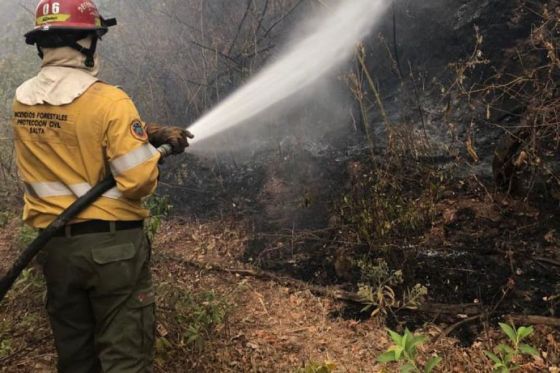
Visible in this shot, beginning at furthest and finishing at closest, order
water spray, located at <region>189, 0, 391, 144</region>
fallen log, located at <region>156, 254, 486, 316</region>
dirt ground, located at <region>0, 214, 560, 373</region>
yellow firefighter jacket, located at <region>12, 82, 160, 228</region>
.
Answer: water spray, located at <region>189, 0, 391, 144</region> → fallen log, located at <region>156, 254, 486, 316</region> → dirt ground, located at <region>0, 214, 560, 373</region> → yellow firefighter jacket, located at <region>12, 82, 160, 228</region>

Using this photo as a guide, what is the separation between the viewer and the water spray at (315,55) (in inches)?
243

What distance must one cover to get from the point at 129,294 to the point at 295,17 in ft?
17.0

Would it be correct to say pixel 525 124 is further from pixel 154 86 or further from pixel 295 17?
pixel 154 86

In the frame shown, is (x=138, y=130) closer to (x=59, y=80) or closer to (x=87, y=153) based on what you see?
(x=87, y=153)

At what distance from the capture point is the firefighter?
7.98 feet

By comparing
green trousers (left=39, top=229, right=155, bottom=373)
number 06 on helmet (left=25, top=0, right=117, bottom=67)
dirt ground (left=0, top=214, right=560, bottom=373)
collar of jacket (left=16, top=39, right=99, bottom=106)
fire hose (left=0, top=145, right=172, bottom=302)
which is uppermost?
number 06 on helmet (left=25, top=0, right=117, bottom=67)

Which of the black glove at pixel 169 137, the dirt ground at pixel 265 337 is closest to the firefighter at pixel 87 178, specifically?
the black glove at pixel 169 137

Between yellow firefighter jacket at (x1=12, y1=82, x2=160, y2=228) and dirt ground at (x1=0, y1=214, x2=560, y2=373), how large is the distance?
4.22 ft

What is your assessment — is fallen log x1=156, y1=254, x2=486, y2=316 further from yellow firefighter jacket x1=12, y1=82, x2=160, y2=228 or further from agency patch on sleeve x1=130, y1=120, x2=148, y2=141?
agency patch on sleeve x1=130, y1=120, x2=148, y2=141

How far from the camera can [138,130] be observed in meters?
2.48

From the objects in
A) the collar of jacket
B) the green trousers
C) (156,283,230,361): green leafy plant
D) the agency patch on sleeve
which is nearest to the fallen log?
(156,283,230,361): green leafy plant

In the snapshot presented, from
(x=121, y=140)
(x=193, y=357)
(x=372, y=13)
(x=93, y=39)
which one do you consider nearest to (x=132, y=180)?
(x=121, y=140)

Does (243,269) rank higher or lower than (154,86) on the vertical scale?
lower

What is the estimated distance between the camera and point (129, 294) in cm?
252
